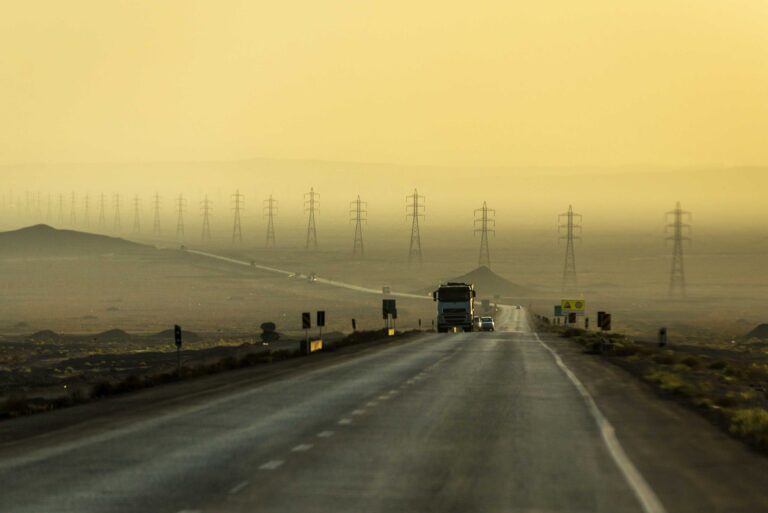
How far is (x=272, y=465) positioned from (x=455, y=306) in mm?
75741

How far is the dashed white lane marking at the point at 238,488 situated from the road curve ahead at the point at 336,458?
0.11ft

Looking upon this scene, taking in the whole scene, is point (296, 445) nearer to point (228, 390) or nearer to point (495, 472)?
point (495, 472)

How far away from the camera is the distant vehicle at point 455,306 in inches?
3607

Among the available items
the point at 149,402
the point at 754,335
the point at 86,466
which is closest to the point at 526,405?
the point at 149,402

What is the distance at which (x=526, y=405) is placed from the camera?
2767 centimetres

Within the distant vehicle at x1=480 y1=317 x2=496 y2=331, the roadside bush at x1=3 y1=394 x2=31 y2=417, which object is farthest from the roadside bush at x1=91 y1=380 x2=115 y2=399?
the distant vehicle at x1=480 y1=317 x2=496 y2=331

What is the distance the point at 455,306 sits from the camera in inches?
3659

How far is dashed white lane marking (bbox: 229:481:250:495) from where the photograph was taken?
15.0 metres

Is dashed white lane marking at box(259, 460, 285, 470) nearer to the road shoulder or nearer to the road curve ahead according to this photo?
the road curve ahead

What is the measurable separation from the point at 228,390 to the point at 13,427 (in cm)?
935

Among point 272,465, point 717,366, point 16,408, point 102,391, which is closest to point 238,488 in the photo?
point 272,465

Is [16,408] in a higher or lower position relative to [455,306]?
lower

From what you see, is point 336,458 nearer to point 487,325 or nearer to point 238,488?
point 238,488

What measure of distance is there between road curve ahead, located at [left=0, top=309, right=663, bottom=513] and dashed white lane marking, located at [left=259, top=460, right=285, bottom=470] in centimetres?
1
